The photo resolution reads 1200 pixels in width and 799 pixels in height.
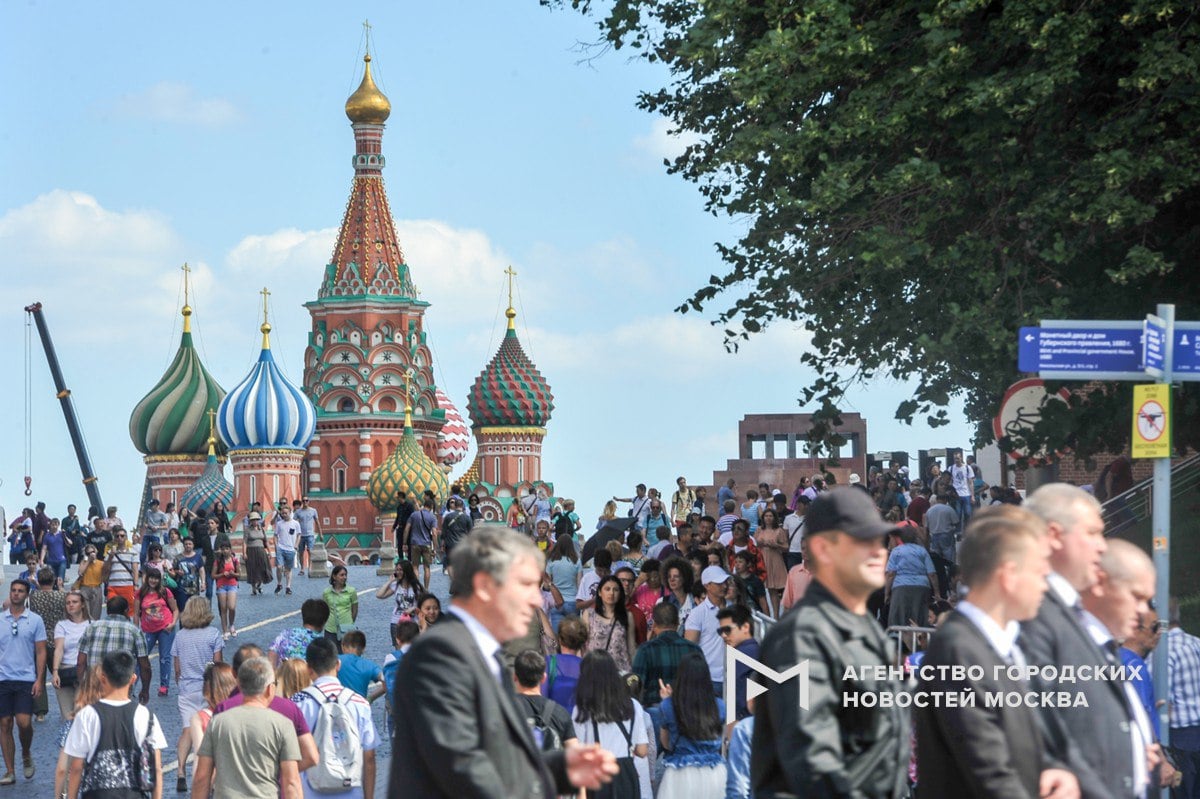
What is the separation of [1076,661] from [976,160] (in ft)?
39.2

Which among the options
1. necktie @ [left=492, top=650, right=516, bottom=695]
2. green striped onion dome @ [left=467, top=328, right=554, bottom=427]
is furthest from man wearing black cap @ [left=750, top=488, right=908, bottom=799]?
green striped onion dome @ [left=467, top=328, right=554, bottom=427]

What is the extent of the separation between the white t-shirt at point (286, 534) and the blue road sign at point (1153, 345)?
94.0 ft

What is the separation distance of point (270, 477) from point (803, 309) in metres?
78.8

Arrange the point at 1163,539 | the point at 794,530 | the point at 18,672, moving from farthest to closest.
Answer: the point at 794,530
the point at 18,672
the point at 1163,539

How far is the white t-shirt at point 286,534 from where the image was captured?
38812mm

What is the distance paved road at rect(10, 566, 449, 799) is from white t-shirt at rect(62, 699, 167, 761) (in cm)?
486

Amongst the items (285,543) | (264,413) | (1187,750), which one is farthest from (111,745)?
(264,413)

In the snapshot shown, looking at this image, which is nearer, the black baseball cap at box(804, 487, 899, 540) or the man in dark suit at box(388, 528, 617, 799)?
the man in dark suit at box(388, 528, 617, 799)

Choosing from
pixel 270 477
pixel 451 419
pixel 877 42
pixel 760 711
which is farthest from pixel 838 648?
pixel 451 419

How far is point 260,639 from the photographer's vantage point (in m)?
29.8

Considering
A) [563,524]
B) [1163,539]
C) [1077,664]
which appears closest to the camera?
[1077,664]

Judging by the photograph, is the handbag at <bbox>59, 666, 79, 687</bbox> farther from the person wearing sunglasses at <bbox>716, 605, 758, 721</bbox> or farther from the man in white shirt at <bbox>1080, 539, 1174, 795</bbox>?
the man in white shirt at <bbox>1080, 539, 1174, 795</bbox>

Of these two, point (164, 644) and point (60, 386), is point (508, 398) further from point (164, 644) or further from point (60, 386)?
point (164, 644)

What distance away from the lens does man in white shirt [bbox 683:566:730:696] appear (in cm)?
1512
